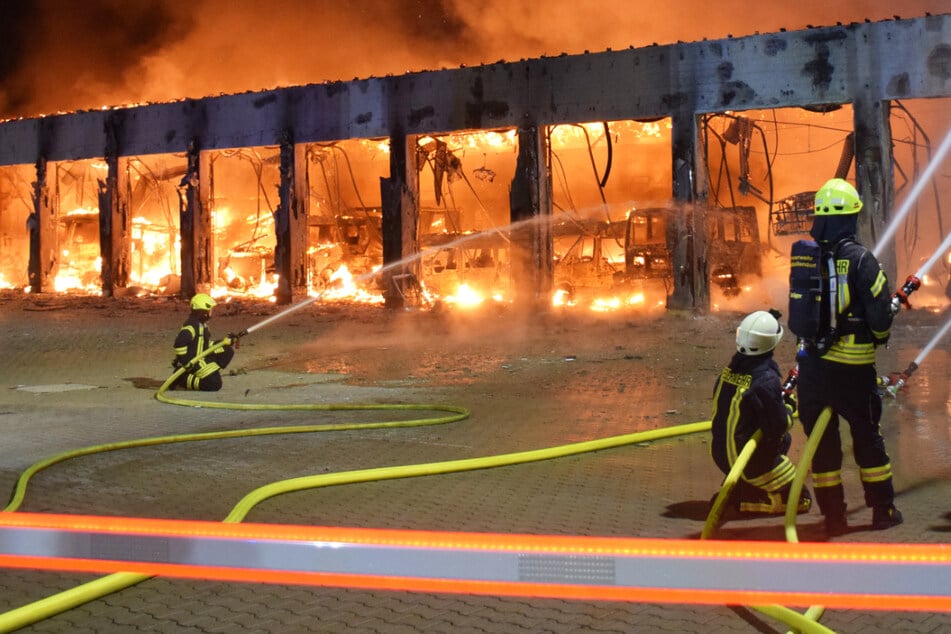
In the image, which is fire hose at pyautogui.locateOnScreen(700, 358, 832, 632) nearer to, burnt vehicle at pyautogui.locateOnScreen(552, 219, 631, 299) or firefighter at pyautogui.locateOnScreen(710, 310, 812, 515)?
firefighter at pyautogui.locateOnScreen(710, 310, 812, 515)

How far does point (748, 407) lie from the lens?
182 inches

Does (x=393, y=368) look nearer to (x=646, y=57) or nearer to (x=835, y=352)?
(x=835, y=352)

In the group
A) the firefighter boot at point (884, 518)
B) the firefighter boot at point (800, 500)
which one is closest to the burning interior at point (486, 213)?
the firefighter boot at point (800, 500)

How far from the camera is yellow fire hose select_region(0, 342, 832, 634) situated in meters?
3.30

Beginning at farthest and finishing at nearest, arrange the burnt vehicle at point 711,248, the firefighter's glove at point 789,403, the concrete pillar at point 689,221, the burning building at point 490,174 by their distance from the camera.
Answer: the burnt vehicle at point 711,248 < the concrete pillar at point 689,221 < the burning building at point 490,174 < the firefighter's glove at point 789,403

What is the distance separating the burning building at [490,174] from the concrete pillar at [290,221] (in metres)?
0.06

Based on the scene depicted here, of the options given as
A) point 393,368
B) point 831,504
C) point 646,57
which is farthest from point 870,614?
point 646,57

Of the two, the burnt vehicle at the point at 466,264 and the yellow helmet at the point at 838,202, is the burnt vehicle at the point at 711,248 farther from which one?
the yellow helmet at the point at 838,202

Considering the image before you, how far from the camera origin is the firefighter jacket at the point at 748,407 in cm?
455

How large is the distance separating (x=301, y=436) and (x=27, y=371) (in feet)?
21.6

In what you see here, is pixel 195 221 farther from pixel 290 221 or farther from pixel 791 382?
pixel 791 382

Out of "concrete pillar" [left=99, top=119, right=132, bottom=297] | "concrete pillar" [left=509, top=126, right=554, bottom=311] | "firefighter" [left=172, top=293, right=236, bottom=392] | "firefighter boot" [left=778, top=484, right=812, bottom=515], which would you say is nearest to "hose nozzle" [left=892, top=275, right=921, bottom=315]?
"firefighter boot" [left=778, top=484, right=812, bottom=515]

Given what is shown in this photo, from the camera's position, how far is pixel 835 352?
4.44 m

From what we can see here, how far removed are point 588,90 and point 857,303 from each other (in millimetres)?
17180
